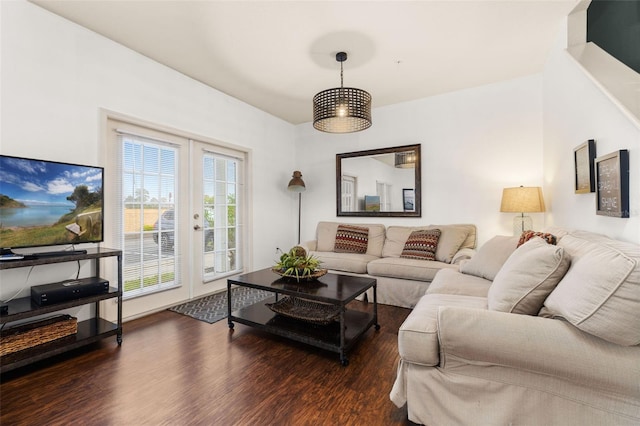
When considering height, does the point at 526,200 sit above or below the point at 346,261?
above

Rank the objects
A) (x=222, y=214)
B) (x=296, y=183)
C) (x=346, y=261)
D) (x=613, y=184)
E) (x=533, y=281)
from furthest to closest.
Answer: (x=296, y=183) < (x=222, y=214) < (x=346, y=261) < (x=613, y=184) < (x=533, y=281)

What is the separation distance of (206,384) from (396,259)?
2344 millimetres

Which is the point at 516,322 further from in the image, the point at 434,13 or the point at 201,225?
the point at 201,225

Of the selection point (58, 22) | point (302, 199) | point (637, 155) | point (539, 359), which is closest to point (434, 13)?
point (637, 155)

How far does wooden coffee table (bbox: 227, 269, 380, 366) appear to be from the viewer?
208 cm

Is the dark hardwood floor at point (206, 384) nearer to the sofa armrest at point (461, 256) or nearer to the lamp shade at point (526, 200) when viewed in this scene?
the sofa armrest at point (461, 256)

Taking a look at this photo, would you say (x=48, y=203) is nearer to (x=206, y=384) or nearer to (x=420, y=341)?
(x=206, y=384)

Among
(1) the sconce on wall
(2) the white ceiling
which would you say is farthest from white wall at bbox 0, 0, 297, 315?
(1) the sconce on wall

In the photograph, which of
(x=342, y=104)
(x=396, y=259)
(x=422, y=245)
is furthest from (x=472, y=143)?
(x=342, y=104)

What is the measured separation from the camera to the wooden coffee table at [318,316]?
6.81 feet

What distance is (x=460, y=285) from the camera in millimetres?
2229

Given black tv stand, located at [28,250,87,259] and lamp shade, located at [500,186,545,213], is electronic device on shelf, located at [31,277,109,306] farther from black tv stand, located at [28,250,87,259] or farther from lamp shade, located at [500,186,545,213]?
lamp shade, located at [500,186,545,213]

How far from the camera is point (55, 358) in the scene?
2092 millimetres

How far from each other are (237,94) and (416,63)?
2179mm
